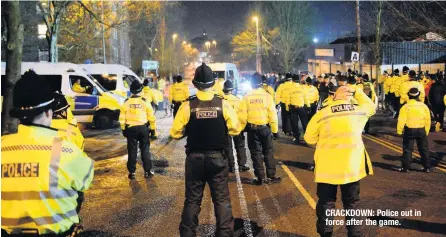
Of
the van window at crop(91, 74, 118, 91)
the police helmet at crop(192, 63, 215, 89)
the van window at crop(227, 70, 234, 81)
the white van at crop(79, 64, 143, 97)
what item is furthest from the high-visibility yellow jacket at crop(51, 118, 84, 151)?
the van window at crop(227, 70, 234, 81)

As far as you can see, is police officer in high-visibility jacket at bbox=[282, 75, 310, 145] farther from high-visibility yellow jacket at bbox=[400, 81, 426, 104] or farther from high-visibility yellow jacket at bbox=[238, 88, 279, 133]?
high-visibility yellow jacket at bbox=[238, 88, 279, 133]

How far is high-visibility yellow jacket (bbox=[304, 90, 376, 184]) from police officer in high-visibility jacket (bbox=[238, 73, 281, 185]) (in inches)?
115

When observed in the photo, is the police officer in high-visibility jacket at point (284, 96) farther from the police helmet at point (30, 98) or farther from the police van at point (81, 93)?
the police helmet at point (30, 98)

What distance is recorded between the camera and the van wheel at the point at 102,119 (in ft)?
55.9

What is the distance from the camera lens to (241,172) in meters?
9.12

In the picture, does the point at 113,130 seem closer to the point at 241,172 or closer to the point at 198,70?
the point at 241,172

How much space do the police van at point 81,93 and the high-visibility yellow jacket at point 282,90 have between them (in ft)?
21.5

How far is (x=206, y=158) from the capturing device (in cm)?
490

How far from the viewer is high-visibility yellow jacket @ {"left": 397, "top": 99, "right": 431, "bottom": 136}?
8.47 meters

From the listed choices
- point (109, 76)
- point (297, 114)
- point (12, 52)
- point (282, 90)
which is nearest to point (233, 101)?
point (12, 52)

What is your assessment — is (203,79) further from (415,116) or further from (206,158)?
(415,116)

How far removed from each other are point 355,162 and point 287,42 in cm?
4274

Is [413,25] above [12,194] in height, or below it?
above

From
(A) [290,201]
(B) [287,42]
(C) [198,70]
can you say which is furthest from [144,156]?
(B) [287,42]
